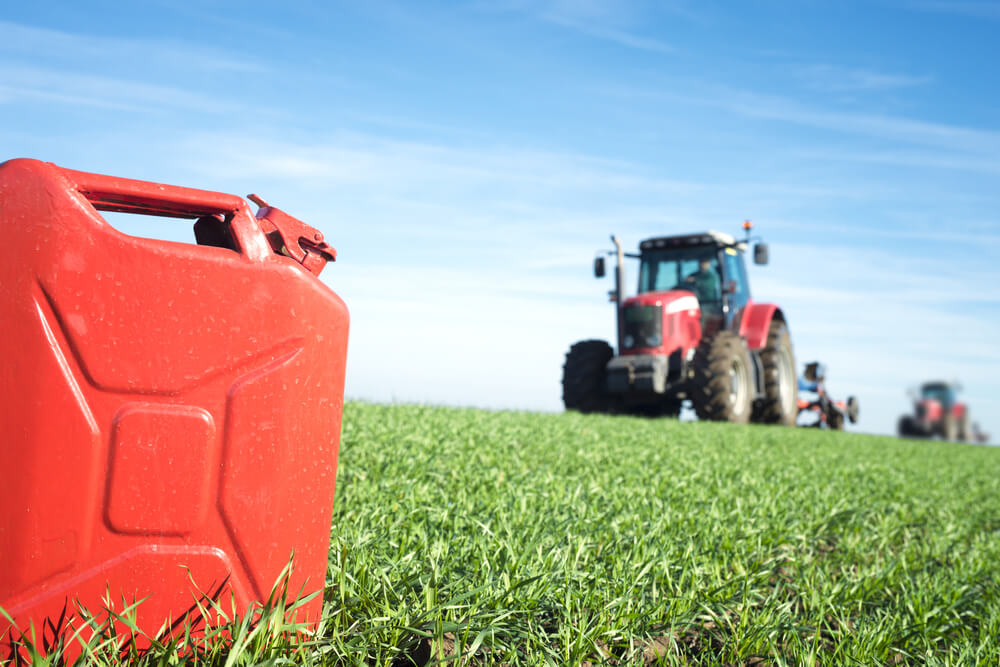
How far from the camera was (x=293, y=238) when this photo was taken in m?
1.72

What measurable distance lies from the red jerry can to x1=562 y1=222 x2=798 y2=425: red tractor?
8.68m

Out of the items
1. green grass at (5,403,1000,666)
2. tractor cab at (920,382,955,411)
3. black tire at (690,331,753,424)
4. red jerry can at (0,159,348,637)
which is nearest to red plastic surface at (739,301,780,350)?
black tire at (690,331,753,424)

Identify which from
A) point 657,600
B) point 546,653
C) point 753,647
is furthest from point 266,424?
point 753,647

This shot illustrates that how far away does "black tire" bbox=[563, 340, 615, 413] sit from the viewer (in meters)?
10.9

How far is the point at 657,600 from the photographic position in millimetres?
2227

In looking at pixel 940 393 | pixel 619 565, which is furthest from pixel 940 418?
pixel 619 565

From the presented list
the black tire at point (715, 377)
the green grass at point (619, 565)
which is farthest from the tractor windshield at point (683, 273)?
the green grass at point (619, 565)

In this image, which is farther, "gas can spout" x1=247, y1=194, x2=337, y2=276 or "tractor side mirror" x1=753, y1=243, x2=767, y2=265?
"tractor side mirror" x1=753, y1=243, x2=767, y2=265

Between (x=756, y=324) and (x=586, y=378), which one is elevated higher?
(x=756, y=324)

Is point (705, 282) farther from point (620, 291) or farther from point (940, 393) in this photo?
point (940, 393)

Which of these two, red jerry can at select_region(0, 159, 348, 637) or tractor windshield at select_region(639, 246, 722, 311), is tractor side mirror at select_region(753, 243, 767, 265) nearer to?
tractor windshield at select_region(639, 246, 722, 311)

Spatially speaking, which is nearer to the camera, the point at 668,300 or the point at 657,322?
the point at 657,322

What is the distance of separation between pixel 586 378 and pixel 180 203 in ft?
31.2

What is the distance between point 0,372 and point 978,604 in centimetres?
355
